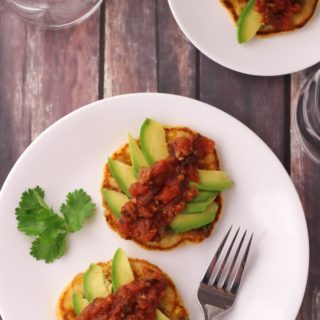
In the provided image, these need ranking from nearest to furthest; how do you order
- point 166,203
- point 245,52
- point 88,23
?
point 166,203, point 245,52, point 88,23

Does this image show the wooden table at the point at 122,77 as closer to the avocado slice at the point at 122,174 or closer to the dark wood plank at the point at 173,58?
the dark wood plank at the point at 173,58

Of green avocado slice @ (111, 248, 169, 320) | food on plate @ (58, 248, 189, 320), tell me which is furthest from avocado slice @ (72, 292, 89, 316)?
green avocado slice @ (111, 248, 169, 320)

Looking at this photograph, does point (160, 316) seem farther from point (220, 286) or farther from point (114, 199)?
point (114, 199)

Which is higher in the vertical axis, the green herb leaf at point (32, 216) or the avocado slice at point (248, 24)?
the avocado slice at point (248, 24)

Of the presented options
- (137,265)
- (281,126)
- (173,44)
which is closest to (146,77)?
(173,44)

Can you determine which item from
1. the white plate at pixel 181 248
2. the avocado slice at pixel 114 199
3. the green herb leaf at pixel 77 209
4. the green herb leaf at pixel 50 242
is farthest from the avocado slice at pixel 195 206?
the green herb leaf at pixel 50 242

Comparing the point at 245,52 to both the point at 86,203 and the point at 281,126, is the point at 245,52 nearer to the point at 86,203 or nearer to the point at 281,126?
the point at 281,126

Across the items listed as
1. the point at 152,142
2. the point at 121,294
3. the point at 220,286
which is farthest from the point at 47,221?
the point at 220,286

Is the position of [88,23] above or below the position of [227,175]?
above
